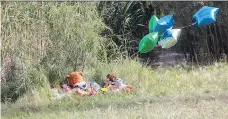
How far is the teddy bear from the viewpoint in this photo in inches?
260

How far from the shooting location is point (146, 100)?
580cm

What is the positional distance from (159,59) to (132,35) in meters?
0.78

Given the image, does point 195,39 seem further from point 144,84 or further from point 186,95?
point 186,95

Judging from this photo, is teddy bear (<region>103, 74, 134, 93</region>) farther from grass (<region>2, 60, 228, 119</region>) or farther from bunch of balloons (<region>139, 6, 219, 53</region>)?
bunch of balloons (<region>139, 6, 219, 53</region>)

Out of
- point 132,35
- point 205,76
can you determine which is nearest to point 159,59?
point 132,35

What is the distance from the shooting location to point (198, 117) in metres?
4.72

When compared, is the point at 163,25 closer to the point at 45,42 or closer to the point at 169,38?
the point at 169,38

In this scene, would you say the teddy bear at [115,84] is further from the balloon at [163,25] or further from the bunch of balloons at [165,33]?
the balloon at [163,25]

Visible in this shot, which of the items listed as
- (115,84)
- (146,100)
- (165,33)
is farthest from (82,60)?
(165,33)

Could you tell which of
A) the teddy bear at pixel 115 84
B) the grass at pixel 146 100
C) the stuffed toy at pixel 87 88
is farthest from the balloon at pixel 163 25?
the stuffed toy at pixel 87 88

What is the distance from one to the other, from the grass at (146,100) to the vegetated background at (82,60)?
1 cm

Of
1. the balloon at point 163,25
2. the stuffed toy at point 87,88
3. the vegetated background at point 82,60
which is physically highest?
the balloon at point 163,25

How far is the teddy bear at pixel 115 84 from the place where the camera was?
260 inches

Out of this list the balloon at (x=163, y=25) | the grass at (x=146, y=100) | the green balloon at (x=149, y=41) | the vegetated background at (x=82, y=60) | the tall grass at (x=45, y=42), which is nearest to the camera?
the grass at (x=146, y=100)
